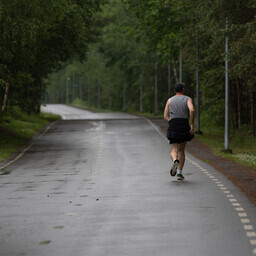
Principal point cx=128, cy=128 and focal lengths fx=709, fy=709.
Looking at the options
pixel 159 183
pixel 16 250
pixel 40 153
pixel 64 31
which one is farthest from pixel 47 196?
pixel 64 31

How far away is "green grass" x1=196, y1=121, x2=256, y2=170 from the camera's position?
24808mm

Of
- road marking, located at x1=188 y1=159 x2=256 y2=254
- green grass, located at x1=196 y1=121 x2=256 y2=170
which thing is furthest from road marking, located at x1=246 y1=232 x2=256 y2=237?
green grass, located at x1=196 y1=121 x2=256 y2=170

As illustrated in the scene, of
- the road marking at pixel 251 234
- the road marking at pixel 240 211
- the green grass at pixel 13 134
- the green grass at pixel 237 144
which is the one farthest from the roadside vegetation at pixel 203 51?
the road marking at pixel 251 234

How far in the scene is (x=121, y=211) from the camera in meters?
11.4

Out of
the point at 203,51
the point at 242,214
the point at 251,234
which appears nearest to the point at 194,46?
the point at 203,51

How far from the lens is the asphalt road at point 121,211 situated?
8.49 meters

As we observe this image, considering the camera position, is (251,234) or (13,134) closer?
(251,234)

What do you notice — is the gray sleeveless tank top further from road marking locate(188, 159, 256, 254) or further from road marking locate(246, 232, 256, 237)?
road marking locate(246, 232, 256, 237)

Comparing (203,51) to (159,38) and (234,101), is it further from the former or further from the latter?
(234,101)

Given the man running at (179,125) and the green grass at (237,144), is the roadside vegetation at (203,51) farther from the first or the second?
the man running at (179,125)

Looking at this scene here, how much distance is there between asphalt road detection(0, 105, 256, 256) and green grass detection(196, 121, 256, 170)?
2804 millimetres

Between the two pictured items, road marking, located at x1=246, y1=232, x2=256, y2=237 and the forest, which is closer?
road marking, located at x1=246, y1=232, x2=256, y2=237

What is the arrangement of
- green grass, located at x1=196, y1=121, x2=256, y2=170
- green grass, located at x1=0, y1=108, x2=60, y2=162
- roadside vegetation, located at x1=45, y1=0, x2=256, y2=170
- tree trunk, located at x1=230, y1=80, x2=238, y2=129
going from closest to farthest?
1. roadside vegetation, located at x1=45, y1=0, x2=256, y2=170
2. green grass, located at x1=196, y1=121, x2=256, y2=170
3. green grass, located at x1=0, y1=108, x2=60, y2=162
4. tree trunk, located at x1=230, y1=80, x2=238, y2=129

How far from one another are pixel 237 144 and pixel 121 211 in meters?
21.4
